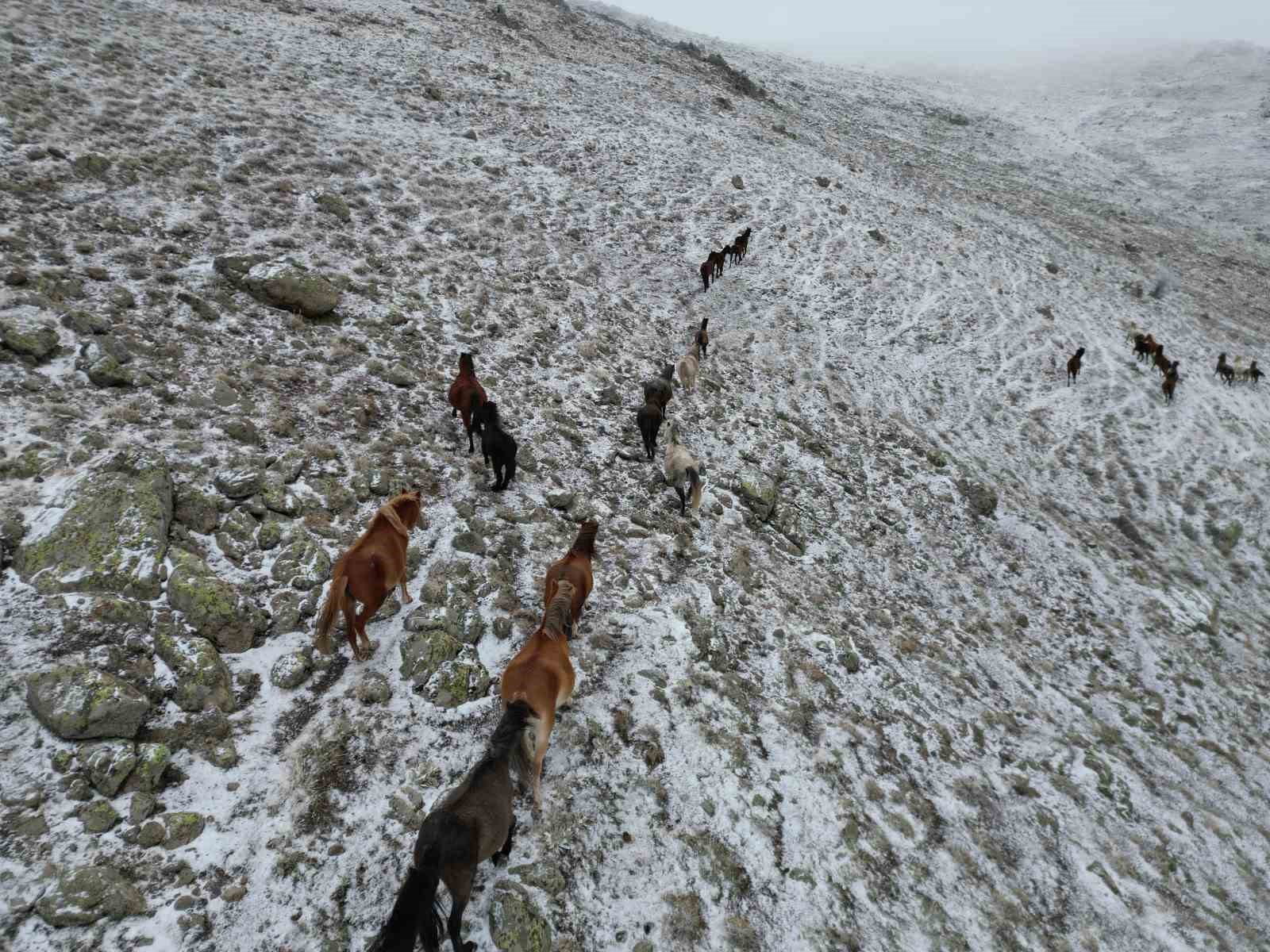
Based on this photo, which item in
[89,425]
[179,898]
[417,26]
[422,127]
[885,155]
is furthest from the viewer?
[885,155]

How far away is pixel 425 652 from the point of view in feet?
17.6

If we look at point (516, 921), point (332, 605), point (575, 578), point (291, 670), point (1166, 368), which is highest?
point (1166, 368)

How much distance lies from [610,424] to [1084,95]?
72946 mm

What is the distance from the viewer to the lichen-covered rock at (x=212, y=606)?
484cm

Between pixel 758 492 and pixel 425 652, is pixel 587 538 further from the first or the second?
pixel 758 492

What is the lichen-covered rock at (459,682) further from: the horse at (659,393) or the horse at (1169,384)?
the horse at (1169,384)

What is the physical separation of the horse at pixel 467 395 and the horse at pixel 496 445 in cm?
23

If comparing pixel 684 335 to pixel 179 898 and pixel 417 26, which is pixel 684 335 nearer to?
pixel 179 898

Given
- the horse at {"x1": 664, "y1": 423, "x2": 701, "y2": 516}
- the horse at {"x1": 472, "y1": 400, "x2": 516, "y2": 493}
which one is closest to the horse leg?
the horse at {"x1": 472, "y1": 400, "x2": 516, "y2": 493}

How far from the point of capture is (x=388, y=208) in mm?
13172

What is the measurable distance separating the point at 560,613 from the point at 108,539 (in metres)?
3.76

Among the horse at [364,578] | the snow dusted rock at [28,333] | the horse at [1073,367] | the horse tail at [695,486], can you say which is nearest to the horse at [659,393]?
the horse tail at [695,486]

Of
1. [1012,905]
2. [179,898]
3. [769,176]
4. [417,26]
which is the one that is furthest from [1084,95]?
[179,898]

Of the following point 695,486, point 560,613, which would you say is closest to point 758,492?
point 695,486
